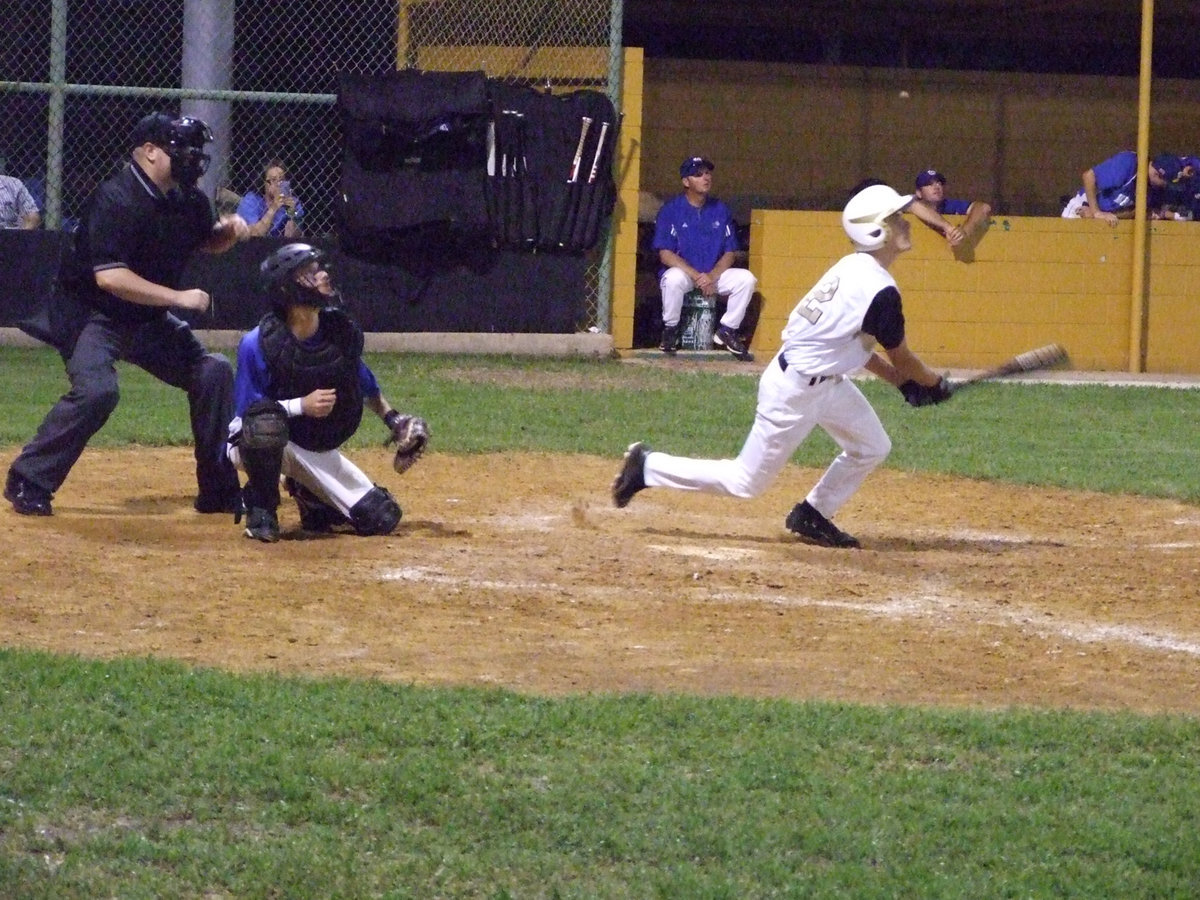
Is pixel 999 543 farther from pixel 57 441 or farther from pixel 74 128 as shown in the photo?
pixel 74 128

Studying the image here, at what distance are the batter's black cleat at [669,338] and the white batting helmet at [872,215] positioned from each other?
7521 millimetres

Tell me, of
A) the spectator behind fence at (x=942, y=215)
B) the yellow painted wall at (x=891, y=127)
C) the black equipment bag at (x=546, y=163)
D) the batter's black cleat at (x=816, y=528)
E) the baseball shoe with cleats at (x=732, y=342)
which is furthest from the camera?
the yellow painted wall at (x=891, y=127)

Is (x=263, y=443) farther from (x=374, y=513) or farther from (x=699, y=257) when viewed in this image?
(x=699, y=257)

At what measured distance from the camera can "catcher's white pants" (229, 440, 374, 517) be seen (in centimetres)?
704

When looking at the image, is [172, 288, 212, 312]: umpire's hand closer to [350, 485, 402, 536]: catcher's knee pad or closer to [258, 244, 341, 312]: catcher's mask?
[258, 244, 341, 312]: catcher's mask

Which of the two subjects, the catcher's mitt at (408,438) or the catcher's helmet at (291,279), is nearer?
the catcher's helmet at (291,279)

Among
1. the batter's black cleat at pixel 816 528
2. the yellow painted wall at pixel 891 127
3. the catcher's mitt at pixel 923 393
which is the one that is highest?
the yellow painted wall at pixel 891 127

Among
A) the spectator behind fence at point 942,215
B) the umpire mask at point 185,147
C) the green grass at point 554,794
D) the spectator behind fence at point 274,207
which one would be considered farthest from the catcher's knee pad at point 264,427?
the spectator behind fence at point 942,215

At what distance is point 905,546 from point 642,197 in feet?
32.8

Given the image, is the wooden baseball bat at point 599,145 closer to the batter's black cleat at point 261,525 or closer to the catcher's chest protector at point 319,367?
the catcher's chest protector at point 319,367

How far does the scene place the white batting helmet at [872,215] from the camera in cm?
688

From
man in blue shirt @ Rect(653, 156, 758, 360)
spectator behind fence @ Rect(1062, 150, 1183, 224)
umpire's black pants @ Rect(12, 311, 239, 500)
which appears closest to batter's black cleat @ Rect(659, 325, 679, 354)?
man in blue shirt @ Rect(653, 156, 758, 360)

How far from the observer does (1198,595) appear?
6.36 m

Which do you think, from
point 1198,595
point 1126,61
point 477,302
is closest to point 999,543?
point 1198,595
